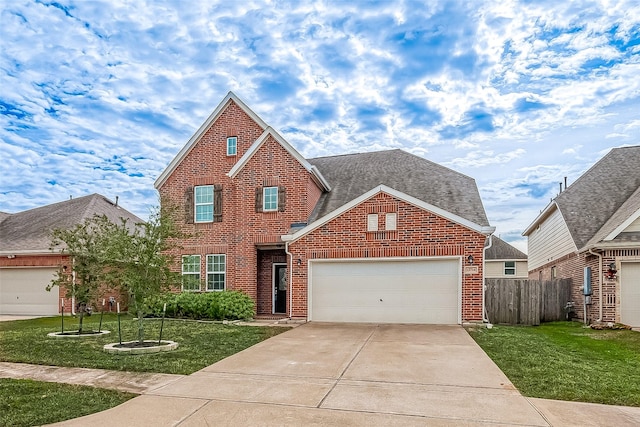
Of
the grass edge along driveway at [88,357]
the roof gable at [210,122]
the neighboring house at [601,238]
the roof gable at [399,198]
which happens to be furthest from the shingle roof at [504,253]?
the grass edge along driveway at [88,357]

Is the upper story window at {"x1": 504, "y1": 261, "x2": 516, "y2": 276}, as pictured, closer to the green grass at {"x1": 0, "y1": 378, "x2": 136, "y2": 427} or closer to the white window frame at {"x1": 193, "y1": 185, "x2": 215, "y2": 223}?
the white window frame at {"x1": 193, "y1": 185, "x2": 215, "y2": 223}

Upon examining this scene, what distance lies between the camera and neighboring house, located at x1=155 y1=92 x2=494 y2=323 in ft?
44.1

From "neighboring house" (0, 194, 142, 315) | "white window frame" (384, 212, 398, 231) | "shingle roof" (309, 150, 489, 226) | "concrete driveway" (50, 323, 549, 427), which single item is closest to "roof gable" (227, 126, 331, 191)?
"shingle roof" (309, 150, 489, 226)

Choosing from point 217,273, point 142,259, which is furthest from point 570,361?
point 217,273

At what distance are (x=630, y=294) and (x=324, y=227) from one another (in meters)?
9.77

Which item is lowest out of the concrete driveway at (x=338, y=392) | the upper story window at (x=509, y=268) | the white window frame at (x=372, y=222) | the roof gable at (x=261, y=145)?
the upper story window at (x=509, y=268)

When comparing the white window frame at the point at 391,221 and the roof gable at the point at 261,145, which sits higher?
the roof gable at the point at 261,145

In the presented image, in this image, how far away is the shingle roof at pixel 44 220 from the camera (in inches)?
763

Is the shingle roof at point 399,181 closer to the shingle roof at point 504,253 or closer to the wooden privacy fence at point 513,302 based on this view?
the wooden privacy fence at point 513,302

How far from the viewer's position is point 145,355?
841 cm

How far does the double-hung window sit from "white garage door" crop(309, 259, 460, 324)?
208 inches

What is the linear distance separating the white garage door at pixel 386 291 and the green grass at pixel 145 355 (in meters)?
2.47

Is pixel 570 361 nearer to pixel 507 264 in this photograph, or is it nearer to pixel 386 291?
pixel 386 291

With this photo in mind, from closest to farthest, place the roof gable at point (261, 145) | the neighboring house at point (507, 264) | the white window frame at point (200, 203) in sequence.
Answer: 1. the roof gable at point (261, 145)
2. the white window frame at point (200, 203)
3. the neighboring house at point (507, 264)
